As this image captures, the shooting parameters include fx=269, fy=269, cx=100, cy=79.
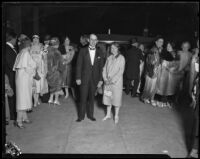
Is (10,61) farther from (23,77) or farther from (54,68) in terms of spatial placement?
(54,68)

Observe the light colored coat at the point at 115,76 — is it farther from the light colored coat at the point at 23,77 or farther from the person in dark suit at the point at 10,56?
the person in dark suit at the point at 10,56

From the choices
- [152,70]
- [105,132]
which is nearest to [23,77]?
[105,132]

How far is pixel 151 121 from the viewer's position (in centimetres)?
596

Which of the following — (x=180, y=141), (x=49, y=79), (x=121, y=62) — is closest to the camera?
(x=180, y=141)

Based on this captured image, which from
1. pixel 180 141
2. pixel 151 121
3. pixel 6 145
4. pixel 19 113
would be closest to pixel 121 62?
pixel 151 121

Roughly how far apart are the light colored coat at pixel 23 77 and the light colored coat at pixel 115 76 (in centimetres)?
159

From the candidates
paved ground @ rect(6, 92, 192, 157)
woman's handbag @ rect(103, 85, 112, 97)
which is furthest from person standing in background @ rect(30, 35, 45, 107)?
woman's handbag @ rect(103, 85, 112, 97)

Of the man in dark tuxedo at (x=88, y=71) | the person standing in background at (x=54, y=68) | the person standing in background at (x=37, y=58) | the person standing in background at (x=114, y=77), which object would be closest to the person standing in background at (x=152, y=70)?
the person standing in background at (x=114, y=77)

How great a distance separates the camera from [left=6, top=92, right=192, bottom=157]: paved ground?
4.45m

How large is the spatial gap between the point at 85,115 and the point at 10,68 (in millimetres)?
2061

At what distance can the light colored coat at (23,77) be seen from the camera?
16.3 ft

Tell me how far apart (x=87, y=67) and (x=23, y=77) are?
54.2 inches

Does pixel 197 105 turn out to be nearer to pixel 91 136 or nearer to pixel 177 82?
pixel 91 136

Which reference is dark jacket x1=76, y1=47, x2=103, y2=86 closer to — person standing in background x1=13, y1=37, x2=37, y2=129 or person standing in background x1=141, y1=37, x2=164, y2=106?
person standing in background x1=13, y1=37, x2=37, y2=129
